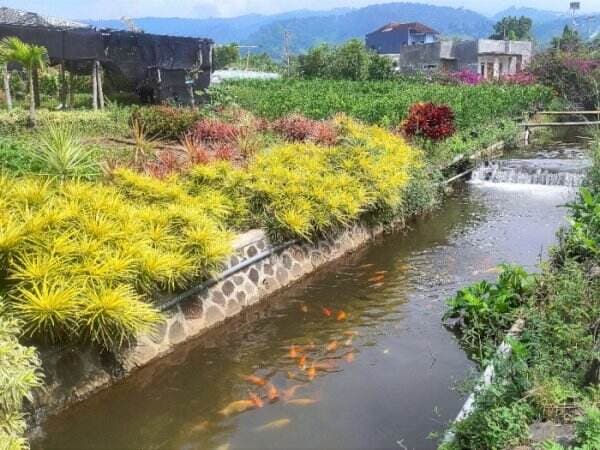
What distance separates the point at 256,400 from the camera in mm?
5430

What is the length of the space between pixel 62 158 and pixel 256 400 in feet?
12.8

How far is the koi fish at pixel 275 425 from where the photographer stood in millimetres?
5020

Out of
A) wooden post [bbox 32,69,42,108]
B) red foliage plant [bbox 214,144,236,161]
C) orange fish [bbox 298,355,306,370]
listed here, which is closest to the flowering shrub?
wooden post [bbox 32,69,42,108]

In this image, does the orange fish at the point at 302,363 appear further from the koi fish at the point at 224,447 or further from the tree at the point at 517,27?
the tree at the point at 517,27

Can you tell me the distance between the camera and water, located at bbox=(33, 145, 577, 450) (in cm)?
496

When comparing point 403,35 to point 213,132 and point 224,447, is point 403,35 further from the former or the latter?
point 224,447

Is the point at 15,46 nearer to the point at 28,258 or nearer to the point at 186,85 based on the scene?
the point at 186,85

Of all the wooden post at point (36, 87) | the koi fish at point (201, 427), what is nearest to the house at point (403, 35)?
the wooden post at point (36, 87)

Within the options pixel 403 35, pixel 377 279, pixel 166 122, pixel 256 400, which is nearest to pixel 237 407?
pixel 256 400

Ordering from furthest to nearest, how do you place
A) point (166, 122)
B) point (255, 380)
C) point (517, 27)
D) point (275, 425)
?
point (517, 27) → point (166, 122) → point (255, 380) → point (275, 425)

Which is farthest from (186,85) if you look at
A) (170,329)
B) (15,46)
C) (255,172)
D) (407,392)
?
(407,392)

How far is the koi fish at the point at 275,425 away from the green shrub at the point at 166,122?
9.74 m

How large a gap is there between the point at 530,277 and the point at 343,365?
225cm

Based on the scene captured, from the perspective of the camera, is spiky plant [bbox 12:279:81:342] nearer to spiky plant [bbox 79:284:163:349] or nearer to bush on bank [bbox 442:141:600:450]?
spiky plant [bbox 79:284:163:349]
